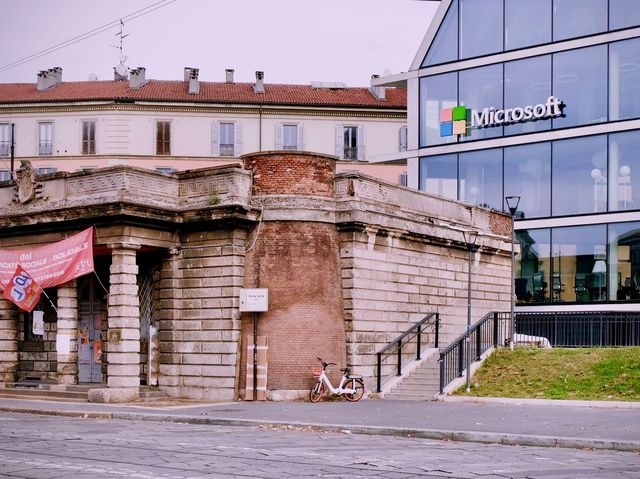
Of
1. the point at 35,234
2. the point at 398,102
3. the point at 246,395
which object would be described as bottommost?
the point at 246,395

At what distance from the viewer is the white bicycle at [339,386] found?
1040 inches

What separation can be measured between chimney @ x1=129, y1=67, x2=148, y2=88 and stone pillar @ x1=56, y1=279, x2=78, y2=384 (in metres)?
40.3

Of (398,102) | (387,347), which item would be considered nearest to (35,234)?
(387,347)

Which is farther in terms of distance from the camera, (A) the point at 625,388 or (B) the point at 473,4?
(B) the point at 473,4

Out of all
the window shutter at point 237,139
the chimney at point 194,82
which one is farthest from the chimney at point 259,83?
the chimney at point 194,82

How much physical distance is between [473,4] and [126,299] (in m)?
25.3

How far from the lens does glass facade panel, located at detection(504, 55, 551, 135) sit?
142 feet

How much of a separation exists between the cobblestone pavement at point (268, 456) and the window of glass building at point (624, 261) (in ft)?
81.6

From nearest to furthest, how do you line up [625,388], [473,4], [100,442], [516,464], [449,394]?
[516,464]
[100,442]
[625,388]
[449,394]
[473,4]

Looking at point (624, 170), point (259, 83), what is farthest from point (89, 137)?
point (624, 170)

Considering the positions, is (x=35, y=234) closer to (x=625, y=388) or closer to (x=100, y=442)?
(x=100, y=442)

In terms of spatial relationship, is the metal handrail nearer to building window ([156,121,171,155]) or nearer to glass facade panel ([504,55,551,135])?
glass facade panel ([504,55,551,135])

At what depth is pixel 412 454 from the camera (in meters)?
14.7

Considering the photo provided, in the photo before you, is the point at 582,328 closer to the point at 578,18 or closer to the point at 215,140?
the point at 578,18
